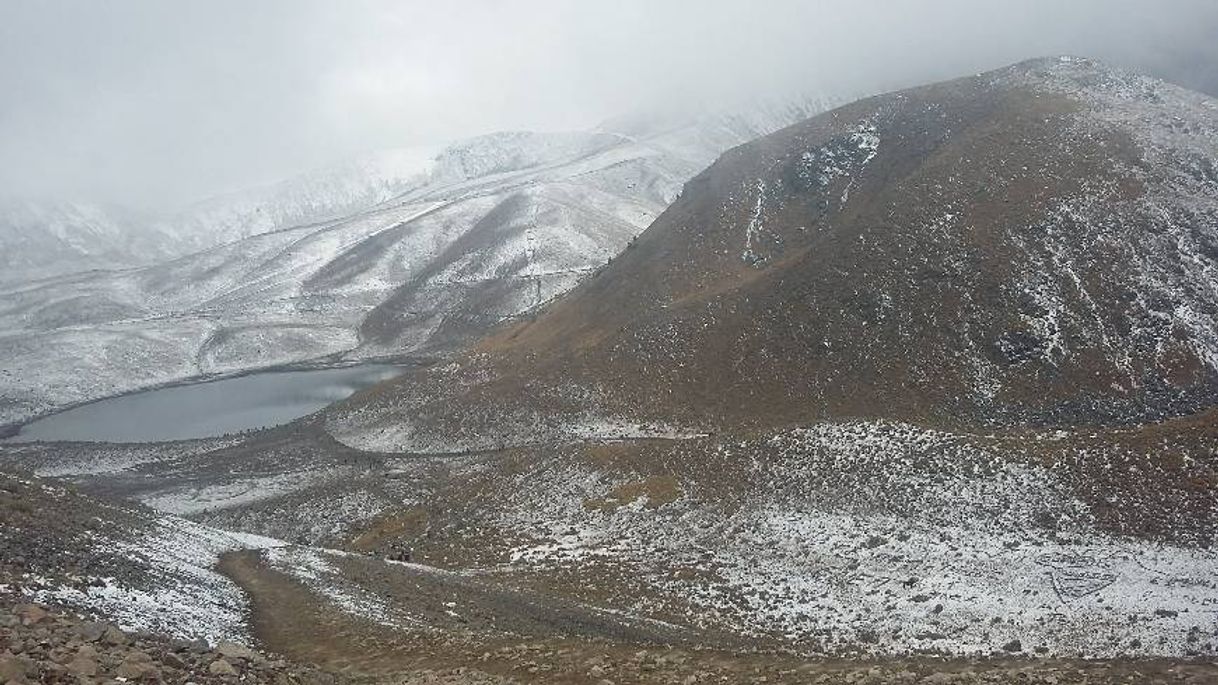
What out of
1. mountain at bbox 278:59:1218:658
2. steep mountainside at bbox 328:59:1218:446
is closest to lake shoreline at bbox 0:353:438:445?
mountain at bbox 278:59:1218:658

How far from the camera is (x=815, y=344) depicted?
4747cm

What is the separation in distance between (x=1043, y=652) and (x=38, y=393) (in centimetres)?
11806

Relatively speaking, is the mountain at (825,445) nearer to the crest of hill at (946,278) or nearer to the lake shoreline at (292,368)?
the crest of hill at (946,278)

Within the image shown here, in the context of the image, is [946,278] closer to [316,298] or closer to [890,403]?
[890,403]

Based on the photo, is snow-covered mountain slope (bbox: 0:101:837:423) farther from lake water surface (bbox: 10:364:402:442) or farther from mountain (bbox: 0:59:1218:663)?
mountain (bbox: 0:59:1218:663)

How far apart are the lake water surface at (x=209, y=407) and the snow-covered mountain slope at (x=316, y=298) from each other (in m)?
6.51

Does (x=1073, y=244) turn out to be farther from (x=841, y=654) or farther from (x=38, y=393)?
(x=38, y=393)

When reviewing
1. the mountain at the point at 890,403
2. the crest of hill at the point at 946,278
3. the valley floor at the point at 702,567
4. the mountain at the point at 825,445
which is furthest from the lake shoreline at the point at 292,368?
the valley floor at the point at 702,567

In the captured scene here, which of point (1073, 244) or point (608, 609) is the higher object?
point (1073, 244)

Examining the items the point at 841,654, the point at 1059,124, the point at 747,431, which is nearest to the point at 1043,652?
the point at 841,654

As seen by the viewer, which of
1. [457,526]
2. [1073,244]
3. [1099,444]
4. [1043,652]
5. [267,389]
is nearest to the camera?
[1043,652]

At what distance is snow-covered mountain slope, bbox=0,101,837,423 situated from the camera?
384 feet

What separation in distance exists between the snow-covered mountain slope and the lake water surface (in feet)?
21.3

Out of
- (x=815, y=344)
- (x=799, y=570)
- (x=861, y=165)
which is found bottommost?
(x=799, y=570)
